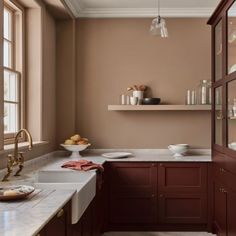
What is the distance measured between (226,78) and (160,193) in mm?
1443

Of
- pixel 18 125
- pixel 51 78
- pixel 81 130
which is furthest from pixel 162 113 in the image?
pixel 18 125

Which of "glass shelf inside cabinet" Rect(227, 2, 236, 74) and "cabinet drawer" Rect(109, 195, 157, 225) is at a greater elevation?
"glass shelf inside cabinet" Rect(227, 2, 236, 74)

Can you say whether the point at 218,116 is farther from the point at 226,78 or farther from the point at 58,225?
the point at 58,225

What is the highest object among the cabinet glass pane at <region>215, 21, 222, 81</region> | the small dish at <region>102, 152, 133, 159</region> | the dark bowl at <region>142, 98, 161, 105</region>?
the cabinet glass pane at <region>215, 21, 222, 81</region>

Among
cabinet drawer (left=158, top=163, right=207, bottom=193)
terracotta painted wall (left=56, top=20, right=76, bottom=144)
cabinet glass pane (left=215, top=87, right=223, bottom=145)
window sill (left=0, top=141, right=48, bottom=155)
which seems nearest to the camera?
window sill (left=0, top=141, right=48, bottom=155)

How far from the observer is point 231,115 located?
3154 mm

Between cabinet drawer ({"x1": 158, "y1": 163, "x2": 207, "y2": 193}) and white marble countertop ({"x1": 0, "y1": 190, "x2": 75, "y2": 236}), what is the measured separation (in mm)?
1906

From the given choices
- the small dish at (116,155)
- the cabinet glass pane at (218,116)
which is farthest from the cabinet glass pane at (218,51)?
the small dish at (116,155)

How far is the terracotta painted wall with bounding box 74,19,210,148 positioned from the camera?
168 inches

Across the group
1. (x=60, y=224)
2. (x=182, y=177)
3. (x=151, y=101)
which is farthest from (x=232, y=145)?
(x=60, y=224)

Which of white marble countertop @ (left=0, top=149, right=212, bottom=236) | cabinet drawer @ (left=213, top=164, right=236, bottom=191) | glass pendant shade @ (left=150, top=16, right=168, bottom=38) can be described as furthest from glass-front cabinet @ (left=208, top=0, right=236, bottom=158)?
white marble countertop @ (left=0, top=149, right=212, bottom=236)

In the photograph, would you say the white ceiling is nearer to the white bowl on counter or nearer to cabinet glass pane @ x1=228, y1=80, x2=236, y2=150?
cabinet glass pane @ x1=228, y1=80, x2=236, y2=150

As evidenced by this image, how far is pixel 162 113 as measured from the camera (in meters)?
4.29

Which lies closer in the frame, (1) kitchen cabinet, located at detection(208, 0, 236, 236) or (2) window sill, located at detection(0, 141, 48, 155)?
(2) window sill, located at detection(0, 141, 48, 155)
